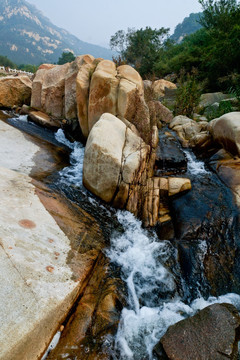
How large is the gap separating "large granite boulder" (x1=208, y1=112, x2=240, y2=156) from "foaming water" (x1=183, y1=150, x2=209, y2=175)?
921 millimetres

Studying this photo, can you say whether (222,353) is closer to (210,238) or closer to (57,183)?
(210,238)

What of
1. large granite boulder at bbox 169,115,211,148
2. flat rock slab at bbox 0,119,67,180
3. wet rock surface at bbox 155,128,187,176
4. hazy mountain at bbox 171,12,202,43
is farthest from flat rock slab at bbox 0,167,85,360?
hazy mountain at bbox 171,12,202,43

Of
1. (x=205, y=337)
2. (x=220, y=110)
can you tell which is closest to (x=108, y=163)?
(x=205, y=337)

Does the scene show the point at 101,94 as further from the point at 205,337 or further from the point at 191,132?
the point at 205,337

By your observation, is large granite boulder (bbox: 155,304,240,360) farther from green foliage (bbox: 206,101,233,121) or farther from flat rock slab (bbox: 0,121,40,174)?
green foliage (bbox: 206,101,233,121)

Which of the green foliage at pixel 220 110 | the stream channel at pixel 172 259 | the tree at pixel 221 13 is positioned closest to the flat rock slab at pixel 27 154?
the stream channel at pixel 172 259

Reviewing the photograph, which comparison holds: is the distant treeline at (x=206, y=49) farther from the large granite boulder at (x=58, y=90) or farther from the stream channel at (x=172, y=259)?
the stream channel at (x=172, y=259)

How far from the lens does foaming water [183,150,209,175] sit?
624 cm

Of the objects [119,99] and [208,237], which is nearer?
[208,237]

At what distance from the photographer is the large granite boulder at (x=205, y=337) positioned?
2312 mm

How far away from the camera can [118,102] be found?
284 inches

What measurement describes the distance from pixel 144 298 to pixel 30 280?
1814 millimetres

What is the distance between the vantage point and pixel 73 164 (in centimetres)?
708

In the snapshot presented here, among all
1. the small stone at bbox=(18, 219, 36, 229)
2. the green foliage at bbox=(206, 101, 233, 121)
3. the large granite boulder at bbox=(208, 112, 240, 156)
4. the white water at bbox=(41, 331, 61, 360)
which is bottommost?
the white water at bbox=(41, 331, 61, 360)
